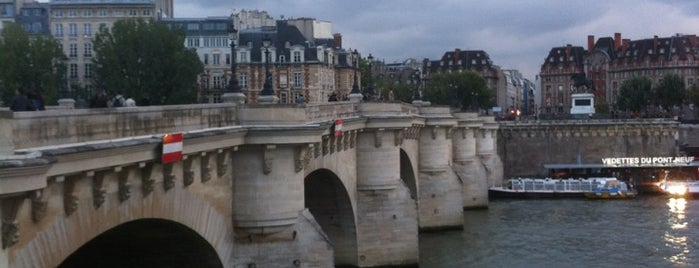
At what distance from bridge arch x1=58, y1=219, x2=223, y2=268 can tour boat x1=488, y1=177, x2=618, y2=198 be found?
58.5m

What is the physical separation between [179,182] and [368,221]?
67.1ft

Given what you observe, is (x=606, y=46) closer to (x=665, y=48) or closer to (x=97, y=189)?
(x=665, y=48)

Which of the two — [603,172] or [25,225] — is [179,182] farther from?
[603,172]

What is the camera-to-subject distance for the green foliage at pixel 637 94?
454 ft

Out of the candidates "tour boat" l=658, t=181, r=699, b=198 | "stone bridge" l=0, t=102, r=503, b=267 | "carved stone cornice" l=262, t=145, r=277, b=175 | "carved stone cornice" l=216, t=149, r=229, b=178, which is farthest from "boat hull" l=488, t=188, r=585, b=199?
"carved stone cornice" l=216, t=149, r=229, b=178

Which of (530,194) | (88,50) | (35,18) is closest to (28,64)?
(88,50)

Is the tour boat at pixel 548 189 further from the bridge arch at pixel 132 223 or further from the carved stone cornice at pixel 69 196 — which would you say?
the carved stone cornice at pixel 69 196

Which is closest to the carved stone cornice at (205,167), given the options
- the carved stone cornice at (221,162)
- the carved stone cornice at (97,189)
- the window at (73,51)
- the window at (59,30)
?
the carved stone cornice at (221,162)

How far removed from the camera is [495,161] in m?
86.2

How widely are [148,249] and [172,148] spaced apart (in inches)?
191

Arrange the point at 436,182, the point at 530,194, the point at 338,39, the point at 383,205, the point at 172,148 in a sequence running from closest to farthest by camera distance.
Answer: the point at 172,148, the point at 383,205, the point at 436,182, the point at 530,194, the point at 338,39

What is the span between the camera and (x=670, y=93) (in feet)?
447

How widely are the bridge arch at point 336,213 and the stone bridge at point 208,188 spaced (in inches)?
1.9

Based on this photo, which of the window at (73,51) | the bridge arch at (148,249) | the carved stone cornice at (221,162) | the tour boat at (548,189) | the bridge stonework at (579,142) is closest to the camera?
the bridge arch at (148,249)
